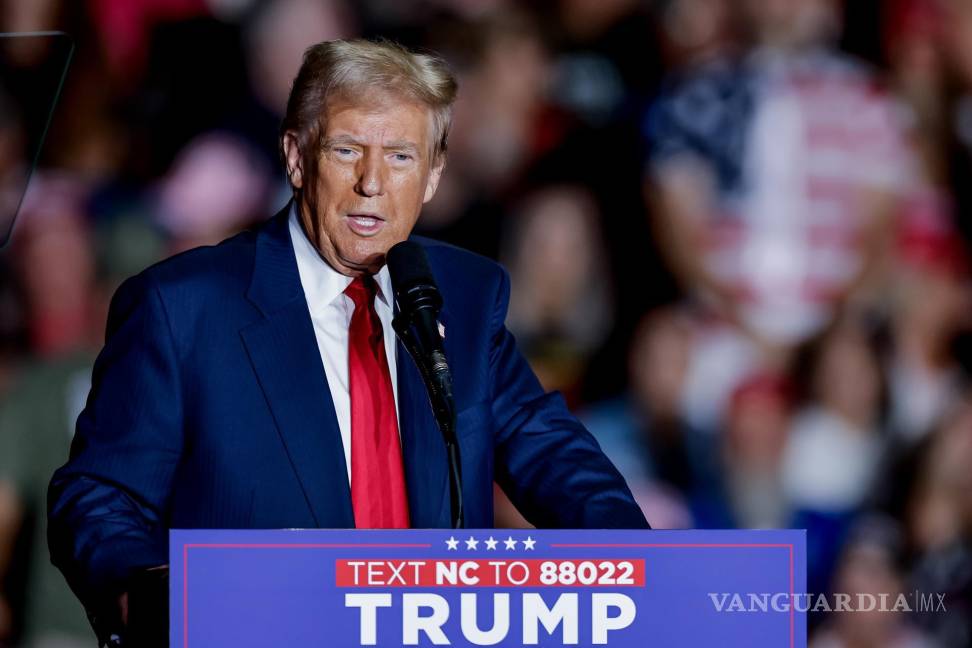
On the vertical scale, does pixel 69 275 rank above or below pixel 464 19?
below

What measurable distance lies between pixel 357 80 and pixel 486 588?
642mm

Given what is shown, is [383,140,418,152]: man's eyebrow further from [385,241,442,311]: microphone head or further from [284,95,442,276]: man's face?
[385,241,442,311]: microphone head

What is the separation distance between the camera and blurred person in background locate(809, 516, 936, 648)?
352cm

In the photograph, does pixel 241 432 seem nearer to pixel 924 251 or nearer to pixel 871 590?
pixel 871 590

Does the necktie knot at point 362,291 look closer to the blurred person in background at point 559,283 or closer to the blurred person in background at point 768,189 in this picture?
the blurred person in background at point 559,283

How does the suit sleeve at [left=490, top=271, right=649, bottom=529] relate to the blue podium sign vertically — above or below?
→ above

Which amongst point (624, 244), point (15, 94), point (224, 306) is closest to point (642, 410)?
point (624, 244)

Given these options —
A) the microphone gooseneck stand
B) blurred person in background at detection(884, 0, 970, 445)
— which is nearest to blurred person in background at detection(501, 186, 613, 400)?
blurred person in background at detection(884, 0, 970, 445)

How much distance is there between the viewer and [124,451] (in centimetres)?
149

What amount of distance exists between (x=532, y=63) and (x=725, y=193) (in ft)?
1.98

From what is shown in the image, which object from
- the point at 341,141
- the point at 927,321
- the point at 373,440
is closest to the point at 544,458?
the point at 373,440

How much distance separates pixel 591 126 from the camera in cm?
→ 347

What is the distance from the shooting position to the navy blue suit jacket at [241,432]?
1.49m

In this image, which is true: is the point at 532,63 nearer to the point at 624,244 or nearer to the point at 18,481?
the point at 624,244
